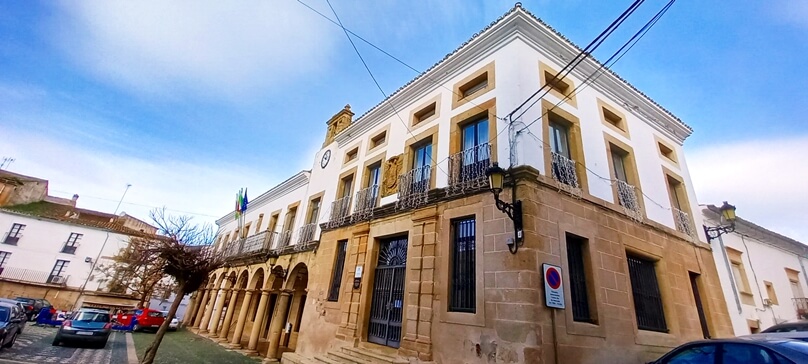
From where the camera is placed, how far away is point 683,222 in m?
9.78

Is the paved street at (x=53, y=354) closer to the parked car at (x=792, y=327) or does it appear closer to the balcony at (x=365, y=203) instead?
the balcony at (x=365, y=203)

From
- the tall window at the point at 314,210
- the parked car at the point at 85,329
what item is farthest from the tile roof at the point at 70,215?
the tall window at the point at 314,210

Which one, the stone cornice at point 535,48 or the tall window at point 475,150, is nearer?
the tall window at point 475,150

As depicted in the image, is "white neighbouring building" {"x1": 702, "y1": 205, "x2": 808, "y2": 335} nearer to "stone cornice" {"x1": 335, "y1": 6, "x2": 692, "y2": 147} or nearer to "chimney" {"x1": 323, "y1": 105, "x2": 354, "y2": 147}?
"stone cornice" {"x1": 335, "y1": 6, "x2": 692, "y2": 147}

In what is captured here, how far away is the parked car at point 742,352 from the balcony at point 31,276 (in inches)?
1743

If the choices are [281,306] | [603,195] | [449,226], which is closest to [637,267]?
[603,195]

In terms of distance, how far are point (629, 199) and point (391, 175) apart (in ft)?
21.9

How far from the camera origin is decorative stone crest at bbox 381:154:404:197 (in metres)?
10.1

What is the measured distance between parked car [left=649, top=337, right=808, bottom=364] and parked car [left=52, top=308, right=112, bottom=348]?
1695 cm

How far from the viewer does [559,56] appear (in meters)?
9.06

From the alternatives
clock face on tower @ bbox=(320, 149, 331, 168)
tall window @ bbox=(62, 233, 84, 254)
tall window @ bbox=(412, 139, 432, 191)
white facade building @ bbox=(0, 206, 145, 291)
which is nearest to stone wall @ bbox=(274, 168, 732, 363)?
tall window @ bbox=(412, 139, 432, 191)

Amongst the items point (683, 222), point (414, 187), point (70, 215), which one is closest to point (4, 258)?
point (70, 215)

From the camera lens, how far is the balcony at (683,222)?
31.5 ft

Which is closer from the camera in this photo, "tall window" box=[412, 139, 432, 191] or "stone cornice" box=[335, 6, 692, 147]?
"stone cornice" box=[335, 6, 692, 147]
